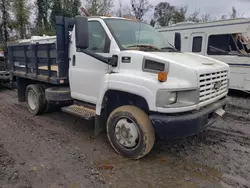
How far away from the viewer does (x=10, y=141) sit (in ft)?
14.7

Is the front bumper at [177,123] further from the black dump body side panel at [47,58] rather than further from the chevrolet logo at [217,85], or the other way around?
the black dump body side panel at [47,58]

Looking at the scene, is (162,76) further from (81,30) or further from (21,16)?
(21,16)

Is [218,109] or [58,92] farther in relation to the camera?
[58,92]

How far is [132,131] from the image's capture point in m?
3.64

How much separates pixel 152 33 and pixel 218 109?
78.8 inches

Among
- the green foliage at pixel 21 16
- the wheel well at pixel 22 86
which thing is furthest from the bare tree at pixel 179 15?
the wheel well at pixel 22 86

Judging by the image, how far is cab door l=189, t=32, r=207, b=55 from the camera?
9.20m

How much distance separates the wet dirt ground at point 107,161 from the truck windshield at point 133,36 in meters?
1.85

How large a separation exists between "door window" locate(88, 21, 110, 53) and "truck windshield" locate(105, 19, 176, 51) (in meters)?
0.16

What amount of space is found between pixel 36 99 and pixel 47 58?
4.56ft

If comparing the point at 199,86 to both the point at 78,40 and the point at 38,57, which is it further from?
the point at 38,57

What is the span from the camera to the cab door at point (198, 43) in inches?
362

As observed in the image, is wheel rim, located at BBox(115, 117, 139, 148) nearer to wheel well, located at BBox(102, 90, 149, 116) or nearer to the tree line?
wheel well, located at BBox(102, 90, 149, 116)

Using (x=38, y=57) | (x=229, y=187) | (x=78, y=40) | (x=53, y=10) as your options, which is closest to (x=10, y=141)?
(x=38, y=57)
